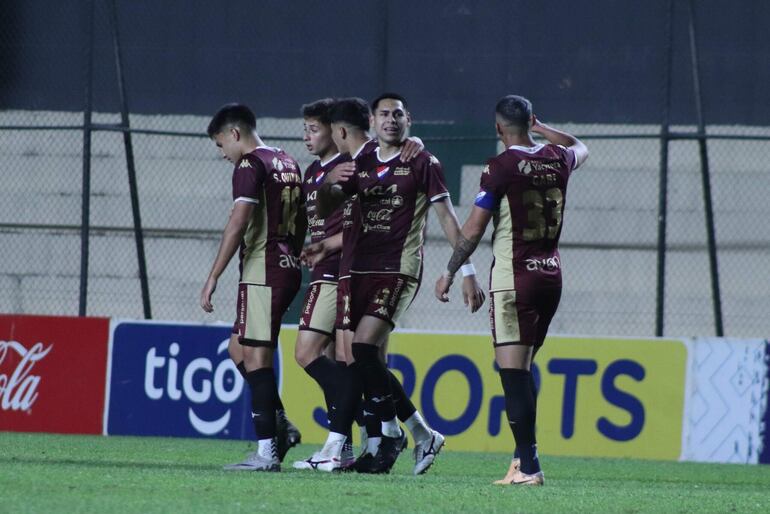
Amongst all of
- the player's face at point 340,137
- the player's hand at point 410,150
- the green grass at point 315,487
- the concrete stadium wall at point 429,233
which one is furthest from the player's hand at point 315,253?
the concrete stadium wall at point 429,233

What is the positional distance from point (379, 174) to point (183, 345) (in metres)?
4.03

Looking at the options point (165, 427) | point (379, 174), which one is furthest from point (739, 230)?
point (379, 174)

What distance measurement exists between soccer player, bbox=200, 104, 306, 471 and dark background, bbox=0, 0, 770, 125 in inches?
266

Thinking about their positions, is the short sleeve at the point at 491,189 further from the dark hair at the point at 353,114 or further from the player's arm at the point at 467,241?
the dark hair at the point at 353,114

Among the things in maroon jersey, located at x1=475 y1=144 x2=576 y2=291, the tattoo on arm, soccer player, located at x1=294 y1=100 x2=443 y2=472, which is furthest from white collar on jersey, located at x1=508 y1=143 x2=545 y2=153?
soccer player, located at x1=294 y1=100 x2=443 y2=472

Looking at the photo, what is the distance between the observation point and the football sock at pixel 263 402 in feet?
23.7

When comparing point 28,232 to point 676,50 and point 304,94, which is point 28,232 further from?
point 676,50

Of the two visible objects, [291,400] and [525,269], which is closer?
[525,269]

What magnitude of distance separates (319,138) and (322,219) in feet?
1.53

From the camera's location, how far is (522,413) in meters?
6.68

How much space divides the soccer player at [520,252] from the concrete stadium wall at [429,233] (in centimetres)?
787

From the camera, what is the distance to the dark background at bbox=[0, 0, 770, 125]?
14531mm

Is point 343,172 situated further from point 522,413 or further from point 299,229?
point 522,413

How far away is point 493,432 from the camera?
10.5 m
